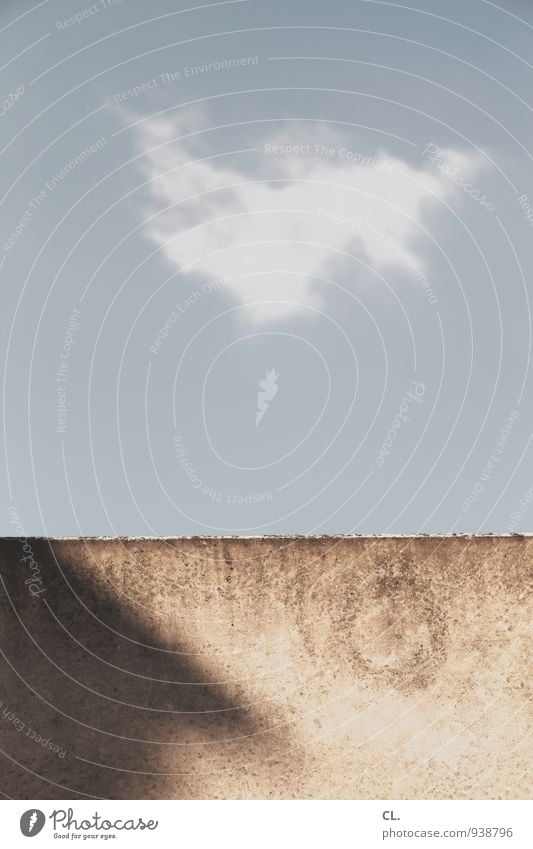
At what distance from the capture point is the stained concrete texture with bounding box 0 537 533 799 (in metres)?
4.78

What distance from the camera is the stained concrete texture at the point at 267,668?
478cm

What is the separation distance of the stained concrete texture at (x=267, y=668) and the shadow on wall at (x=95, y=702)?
1 centimetres

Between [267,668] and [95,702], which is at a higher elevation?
[267,668]

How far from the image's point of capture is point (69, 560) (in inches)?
202

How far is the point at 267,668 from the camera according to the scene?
16.1 ft

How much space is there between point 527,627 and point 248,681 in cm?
231

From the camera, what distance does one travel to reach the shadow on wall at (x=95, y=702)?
481 centimetres

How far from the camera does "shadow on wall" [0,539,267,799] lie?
189 inches

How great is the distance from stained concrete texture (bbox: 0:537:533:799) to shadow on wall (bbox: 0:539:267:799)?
0.04ft

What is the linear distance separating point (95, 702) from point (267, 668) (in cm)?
143

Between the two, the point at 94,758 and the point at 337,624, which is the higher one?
the point at 337,624
